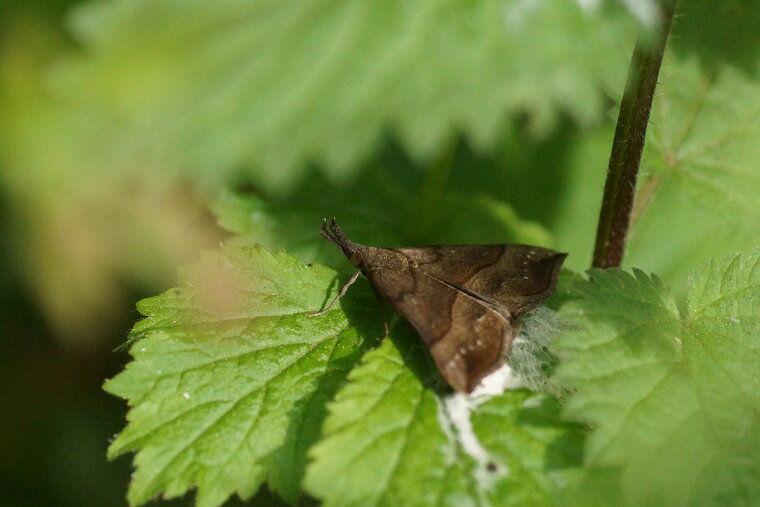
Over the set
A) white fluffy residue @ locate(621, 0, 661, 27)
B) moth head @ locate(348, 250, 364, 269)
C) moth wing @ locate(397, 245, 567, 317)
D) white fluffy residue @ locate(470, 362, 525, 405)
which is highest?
white fluffy residue @ locate(621, 0, 661, 27)

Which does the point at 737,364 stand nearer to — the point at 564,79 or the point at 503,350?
the point at 503,350

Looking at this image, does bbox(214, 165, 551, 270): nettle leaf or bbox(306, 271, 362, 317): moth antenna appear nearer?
bbox(306, 271, 362, 317): moth antenna

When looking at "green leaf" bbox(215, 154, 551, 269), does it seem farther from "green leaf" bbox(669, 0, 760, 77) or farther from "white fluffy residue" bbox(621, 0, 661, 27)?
"white fluffy residue" bbox(621, 0, 661, 27)

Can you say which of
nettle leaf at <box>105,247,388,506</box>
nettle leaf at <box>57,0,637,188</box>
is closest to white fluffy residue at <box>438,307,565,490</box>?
nettle leaf at <box>105,247,388,506</box>

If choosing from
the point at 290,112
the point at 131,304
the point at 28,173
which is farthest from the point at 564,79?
the point at 131,304

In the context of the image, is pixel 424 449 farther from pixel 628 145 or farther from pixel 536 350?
pixel 628 145

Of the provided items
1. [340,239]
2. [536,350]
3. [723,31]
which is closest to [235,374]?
[340,239]
